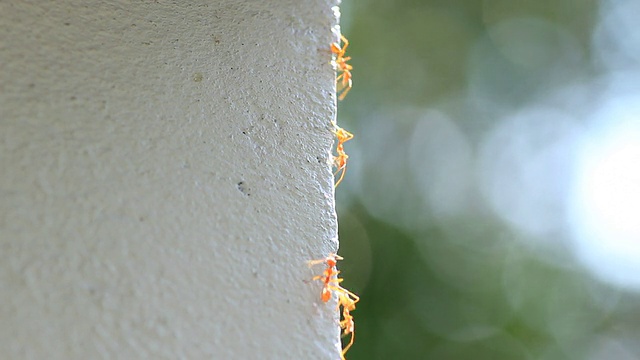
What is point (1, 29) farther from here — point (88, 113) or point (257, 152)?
point (257, 152)

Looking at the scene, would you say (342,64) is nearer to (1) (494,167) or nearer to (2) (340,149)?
(2) (340,149)

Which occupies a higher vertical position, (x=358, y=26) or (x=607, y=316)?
(x=358, y=26)

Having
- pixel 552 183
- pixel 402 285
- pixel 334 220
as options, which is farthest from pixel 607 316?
pixel 334 220

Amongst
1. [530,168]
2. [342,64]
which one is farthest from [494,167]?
[342,64]

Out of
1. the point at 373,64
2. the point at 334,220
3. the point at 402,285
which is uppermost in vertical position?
the point at 373,64

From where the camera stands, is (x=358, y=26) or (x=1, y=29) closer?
(x=1, y=29)

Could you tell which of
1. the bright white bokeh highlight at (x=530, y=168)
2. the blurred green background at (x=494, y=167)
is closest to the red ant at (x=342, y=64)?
the blurred green background at (x=494, y=167)

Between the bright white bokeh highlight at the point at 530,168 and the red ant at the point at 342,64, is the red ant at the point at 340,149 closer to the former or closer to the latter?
the red ant at the point at 342,64

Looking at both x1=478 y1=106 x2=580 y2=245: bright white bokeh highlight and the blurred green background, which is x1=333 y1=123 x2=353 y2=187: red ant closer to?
the blurred green background
